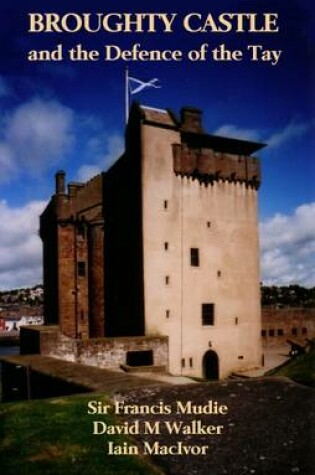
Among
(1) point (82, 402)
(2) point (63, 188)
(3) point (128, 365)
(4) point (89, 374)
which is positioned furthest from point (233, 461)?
(2) point (63, 188)

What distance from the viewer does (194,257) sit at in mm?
27297

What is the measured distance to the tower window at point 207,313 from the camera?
27.4 meters

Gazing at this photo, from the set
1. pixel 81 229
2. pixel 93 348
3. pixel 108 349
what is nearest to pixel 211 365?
pixel 108 349

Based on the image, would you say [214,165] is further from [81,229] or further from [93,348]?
[93,348]

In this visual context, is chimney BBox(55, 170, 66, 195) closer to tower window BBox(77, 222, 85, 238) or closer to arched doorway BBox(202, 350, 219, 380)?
tower window BBox(77, 222, 85, 238)

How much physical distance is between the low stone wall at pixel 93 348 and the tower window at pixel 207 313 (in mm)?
3787

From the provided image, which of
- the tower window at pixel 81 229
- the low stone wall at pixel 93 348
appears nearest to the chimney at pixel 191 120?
the tower window at pixel 81 229

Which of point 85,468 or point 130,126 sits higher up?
point 130,126

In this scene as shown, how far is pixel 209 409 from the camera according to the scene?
9.81 meters

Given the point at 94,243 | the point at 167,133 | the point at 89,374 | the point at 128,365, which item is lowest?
the point at 128,365

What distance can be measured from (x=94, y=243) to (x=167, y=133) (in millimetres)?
8061

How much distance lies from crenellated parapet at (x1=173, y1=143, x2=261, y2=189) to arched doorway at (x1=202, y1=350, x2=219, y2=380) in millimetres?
9854

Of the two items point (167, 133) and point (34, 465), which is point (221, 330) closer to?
point (167, 133)

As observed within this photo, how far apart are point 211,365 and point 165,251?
7.07m
